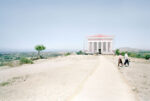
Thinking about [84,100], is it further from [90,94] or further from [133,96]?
[133,96]

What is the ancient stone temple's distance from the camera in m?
67.3

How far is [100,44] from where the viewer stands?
6862 cm

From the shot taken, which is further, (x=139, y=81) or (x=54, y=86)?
(x=139, y=81)

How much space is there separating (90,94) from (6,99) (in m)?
4.73

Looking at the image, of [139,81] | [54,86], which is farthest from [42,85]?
[139,81]

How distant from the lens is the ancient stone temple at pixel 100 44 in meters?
67.3

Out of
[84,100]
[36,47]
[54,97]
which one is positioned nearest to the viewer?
[84,100]

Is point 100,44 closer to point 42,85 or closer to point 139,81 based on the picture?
point 139,81

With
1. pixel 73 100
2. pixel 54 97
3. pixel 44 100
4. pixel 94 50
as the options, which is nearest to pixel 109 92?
pixel 73 100

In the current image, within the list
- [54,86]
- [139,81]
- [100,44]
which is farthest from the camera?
[100,44]

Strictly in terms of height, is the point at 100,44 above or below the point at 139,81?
above

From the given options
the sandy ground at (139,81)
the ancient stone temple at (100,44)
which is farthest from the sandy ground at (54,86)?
the ancient stone temple at (100,44)

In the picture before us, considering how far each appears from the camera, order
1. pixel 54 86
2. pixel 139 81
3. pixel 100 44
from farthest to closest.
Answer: pixel 100 44
pixel 139 81
pixel 54 86

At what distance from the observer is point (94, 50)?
67875 mm
